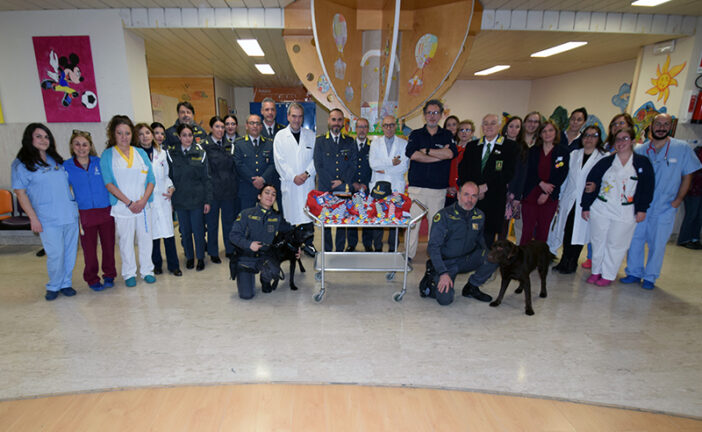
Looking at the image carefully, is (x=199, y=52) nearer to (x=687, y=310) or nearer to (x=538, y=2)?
(x=538, y=2)

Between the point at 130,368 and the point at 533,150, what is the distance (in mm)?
4293

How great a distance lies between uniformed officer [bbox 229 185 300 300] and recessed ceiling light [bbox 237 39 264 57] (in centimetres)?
392

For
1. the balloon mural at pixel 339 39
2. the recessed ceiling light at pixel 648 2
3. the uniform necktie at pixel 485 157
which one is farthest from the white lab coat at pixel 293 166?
the recessed ceiling light at pixel 648 2

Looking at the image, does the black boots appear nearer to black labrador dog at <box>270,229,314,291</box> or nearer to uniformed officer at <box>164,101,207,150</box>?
black labrador dog at <box>270,229,314,291</box>

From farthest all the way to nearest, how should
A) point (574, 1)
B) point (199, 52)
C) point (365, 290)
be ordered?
point (199, 52), point (574, 1), point (365, 290)

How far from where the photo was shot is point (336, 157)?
4070mm

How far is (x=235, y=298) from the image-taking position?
135 inches

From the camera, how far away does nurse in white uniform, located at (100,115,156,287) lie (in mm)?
3309

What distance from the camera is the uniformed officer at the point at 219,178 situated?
4.07 meters

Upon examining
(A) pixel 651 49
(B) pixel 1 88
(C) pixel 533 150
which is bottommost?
(C) pixel 533 150

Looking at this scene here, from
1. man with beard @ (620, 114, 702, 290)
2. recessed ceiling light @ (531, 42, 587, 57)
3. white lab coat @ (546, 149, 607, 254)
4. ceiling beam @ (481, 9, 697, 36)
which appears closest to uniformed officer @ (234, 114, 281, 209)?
white lab coat @ (546, 149, 607, 254)

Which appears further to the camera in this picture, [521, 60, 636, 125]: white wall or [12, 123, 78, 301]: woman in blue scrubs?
[521, 60, 636, 125]: white wall

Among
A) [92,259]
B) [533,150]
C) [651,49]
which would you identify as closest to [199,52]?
[92,259]

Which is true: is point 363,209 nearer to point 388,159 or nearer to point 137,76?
point 388,159
